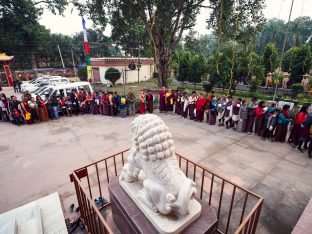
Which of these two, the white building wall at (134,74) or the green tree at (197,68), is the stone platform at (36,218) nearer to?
the green tree at (197,68)

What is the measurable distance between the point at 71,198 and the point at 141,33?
14916 mm

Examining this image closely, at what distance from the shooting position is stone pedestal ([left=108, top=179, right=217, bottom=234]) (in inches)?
88.0

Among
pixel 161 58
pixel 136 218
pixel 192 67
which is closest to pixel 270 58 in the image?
pixel 192 67

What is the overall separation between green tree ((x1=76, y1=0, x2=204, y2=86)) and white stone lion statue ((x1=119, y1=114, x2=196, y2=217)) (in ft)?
28.0

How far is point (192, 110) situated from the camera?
347 inches

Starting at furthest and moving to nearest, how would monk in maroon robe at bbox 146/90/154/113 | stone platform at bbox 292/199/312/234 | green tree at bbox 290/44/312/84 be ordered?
1. green tree at bbox 290/44/312/84
2. monk in maroon robe at bbox 146/90/154/113
3. stone platform at bbox 292/199/312/234

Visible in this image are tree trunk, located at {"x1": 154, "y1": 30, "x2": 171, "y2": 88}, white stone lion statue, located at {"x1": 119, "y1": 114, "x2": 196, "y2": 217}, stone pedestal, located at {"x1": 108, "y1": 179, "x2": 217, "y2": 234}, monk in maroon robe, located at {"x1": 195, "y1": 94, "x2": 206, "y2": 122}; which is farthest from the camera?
tree trunk, located at {"x1": 154, "y1": 30, "x2": 171, "y2": 88}

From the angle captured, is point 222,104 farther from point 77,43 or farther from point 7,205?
point 77,43

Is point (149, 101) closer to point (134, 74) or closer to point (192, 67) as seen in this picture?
point (192, 67)

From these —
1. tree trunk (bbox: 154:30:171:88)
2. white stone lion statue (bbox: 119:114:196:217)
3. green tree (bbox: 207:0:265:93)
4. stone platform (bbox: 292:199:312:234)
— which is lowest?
stone platform (bbox: 292:199:312:234)

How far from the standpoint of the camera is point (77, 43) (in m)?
36.8

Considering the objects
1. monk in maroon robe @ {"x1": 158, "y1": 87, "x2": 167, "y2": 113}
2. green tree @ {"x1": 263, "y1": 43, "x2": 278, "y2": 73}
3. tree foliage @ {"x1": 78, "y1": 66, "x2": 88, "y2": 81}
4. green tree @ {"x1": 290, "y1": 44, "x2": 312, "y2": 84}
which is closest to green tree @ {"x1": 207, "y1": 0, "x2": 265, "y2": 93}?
monk in maroon robe @ {"x1": 158, "y1": 87, "x2": 167, "y2": 113}

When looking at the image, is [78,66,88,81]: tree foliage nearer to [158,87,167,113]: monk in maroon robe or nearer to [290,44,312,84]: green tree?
[158,87,167,113]: monk in maroon robe

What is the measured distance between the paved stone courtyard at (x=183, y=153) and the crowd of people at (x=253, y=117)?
0.38 metres
